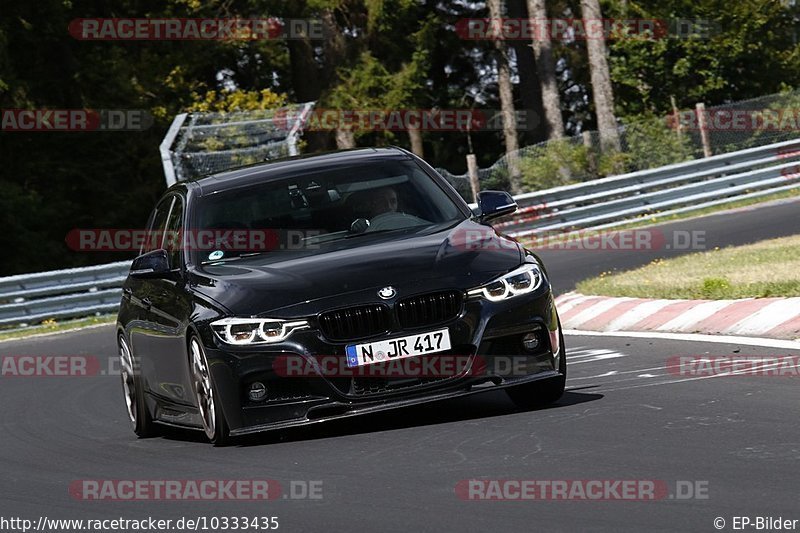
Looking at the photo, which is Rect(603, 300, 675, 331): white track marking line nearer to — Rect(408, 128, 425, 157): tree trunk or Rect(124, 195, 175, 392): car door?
Rect(124, 195, 175, 392): car door

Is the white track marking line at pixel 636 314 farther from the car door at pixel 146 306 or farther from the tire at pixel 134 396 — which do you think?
the tire at pixel 134 396

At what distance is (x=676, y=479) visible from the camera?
20.4 ft

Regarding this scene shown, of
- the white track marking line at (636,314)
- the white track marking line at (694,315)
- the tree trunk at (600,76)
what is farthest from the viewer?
the tree trunk at (600,76)

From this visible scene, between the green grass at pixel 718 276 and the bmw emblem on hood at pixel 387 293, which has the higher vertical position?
the bmw emblem on hood at pixel 387 293

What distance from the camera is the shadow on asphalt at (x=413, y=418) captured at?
8.70 metres

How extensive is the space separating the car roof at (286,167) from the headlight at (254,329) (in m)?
1.63

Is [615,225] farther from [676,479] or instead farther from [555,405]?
[676,479]

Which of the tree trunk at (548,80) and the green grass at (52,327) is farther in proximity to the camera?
the tree trunk at (548,80)

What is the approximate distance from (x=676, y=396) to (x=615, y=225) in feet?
61.1

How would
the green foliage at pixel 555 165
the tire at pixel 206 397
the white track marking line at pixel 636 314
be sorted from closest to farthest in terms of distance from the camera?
the tire at pixel 206 397, the white track marking line at pixel 636 314, the green foliage at pixel 555 165

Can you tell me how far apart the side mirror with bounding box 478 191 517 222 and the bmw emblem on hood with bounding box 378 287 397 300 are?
1.60 metres

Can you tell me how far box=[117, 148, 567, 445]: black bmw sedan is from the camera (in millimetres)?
8227

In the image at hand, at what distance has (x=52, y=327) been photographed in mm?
24281

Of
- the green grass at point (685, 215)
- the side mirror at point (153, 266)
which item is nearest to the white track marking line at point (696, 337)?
the side mirror at point (153, 266)
